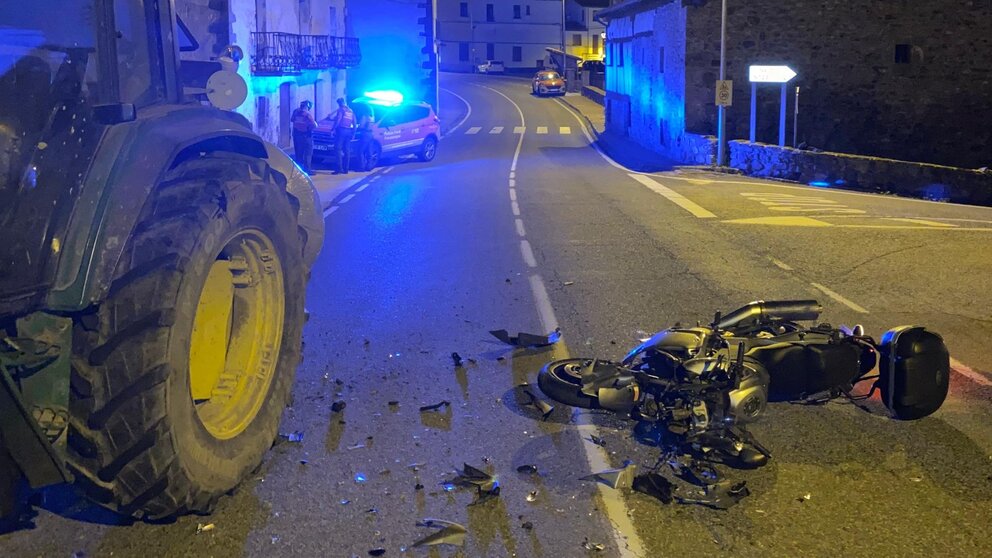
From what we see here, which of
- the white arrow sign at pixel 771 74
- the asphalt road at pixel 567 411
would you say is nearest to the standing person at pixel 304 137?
the asphalt road at pixel 567 411

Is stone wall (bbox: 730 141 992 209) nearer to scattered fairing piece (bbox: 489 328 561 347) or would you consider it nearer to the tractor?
scattered fairing piece (bbox: 489 328 561 347)

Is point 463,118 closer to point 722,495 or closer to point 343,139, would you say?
point 343,139

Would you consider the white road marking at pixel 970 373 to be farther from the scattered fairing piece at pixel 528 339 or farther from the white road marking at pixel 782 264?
the white road marking at pixel 782 264

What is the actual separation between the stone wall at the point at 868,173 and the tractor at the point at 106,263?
19.9m

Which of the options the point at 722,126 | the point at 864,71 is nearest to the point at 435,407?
the point at 722,126

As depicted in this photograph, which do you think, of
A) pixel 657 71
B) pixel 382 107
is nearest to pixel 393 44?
pixel 657 71

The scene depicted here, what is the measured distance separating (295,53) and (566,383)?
32.9 m

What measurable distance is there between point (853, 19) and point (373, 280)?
2861cm

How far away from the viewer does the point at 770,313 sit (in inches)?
244

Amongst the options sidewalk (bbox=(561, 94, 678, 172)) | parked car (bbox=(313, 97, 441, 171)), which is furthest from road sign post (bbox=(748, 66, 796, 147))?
parked car (bbox=(313, 97, 441, 171))

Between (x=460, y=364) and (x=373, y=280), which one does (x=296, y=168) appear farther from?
(x=373, y=280)

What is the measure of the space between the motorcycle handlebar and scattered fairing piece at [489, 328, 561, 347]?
1.83 metres

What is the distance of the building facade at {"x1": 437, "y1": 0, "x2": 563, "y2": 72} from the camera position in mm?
99625

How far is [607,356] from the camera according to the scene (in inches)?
287
